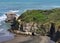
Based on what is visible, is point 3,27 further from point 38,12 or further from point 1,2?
point 1,2

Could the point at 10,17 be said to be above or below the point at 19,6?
below

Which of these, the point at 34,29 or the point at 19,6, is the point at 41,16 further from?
the point at 19,6

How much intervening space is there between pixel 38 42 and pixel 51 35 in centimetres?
516

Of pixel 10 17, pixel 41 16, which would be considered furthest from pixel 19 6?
pixel 41 16

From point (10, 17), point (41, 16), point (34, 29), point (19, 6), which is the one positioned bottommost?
point (34, 29)

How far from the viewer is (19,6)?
110 metres

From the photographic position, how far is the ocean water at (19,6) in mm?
89075

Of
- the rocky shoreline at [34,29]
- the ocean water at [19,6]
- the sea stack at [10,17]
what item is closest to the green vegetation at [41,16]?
the rocky shoreline at [34,29]

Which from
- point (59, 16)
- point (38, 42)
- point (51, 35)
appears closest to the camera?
point (38, 42)

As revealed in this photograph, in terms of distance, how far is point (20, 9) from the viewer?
103312mm

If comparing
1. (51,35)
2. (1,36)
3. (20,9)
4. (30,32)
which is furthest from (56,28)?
(20,9)

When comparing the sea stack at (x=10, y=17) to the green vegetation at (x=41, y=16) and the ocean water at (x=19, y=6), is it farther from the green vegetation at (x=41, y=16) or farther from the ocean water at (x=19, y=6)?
the green vegetation at (x=41, y=16)

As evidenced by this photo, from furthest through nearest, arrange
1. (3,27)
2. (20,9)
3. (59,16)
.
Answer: (20,9), (3,27), (59,16)

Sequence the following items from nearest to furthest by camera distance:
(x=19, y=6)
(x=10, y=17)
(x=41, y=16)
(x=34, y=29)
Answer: (x=34, y=29) → (x=41, y=16) → (x=10, y=17) → (x=19, y=6)
